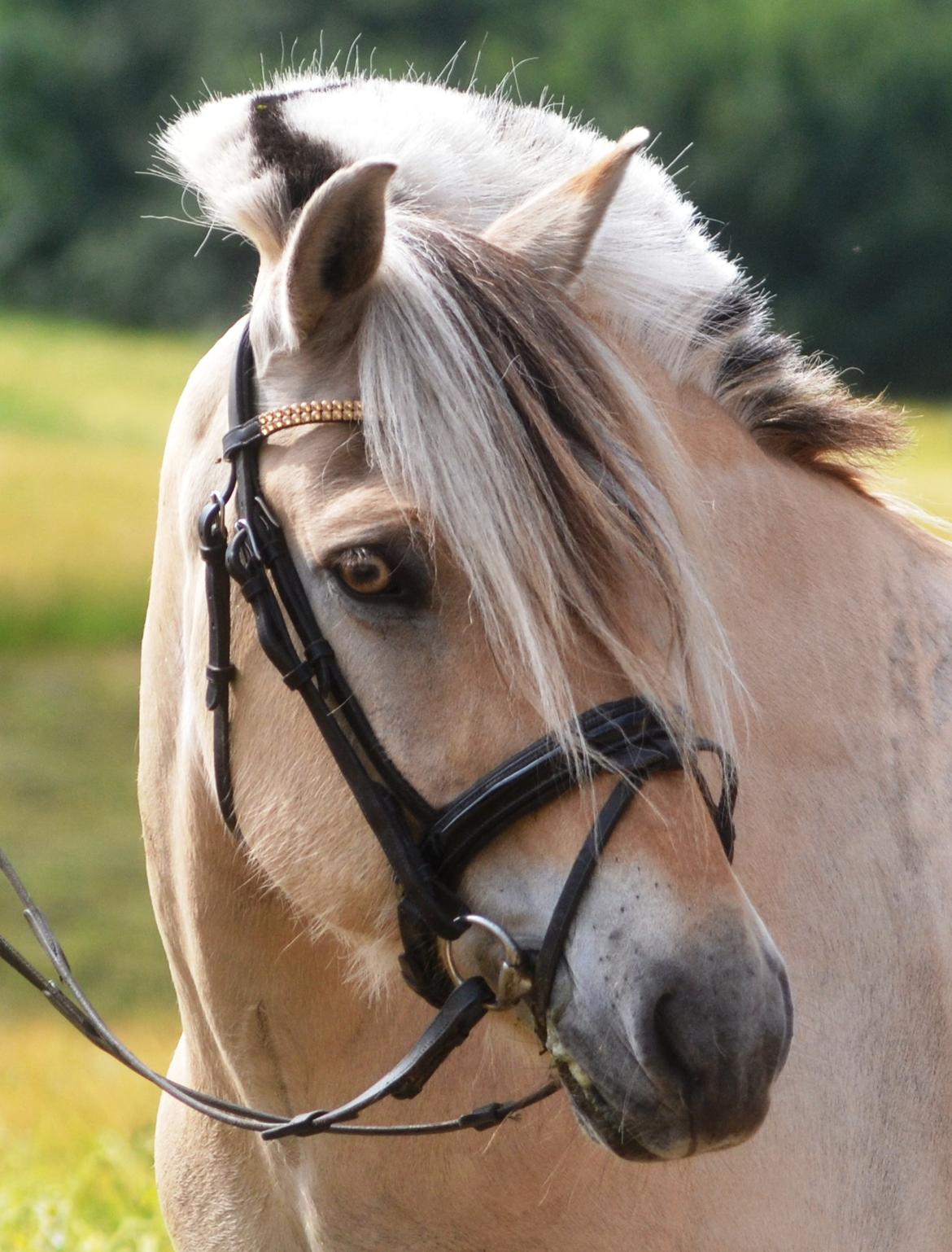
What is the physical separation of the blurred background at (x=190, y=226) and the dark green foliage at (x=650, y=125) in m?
0.07

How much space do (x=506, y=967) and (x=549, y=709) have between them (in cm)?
28

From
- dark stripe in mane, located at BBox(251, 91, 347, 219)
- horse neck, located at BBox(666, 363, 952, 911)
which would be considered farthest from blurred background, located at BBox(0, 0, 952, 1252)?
dark stripe in mane, located at BBox(251, 91, 347, 219)

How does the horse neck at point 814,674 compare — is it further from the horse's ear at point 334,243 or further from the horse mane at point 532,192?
the horse's ear at point 334,243

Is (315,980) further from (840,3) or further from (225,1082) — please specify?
(840,3)

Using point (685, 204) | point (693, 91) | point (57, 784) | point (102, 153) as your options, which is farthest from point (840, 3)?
point (685, 204)

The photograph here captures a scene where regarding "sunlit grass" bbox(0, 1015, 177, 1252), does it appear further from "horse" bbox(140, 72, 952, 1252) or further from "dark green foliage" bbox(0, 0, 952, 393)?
"dark green foliage" bbox(0, 0, 952, 393)

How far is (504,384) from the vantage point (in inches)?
59.9

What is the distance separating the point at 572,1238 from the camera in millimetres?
1748

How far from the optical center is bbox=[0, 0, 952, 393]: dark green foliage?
29203mm

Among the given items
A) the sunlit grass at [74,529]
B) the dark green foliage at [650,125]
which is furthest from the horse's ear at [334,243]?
the dark green foliage at [650,125]

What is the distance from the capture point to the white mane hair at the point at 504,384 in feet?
4.81

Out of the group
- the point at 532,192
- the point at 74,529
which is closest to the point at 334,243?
the point at 532,192

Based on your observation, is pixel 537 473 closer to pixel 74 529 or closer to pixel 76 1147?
pixel 76 1147

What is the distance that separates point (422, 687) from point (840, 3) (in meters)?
39.2
